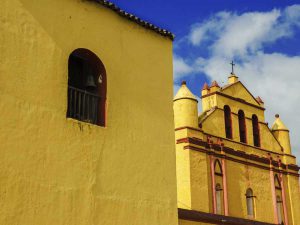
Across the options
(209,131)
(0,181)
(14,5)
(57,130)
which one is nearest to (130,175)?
(57,130)

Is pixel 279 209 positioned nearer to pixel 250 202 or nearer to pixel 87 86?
pixel 250 202

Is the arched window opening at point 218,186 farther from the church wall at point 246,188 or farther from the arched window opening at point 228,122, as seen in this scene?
the arched window opening at point 228,122

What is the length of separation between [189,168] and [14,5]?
11.8 metres

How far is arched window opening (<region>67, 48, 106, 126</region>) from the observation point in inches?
344

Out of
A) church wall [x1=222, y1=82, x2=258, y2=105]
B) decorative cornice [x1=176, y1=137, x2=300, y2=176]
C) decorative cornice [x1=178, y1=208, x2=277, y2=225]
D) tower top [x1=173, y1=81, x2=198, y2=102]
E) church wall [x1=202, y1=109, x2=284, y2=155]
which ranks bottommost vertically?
decorative cornice [x1=178, y1=208, x2=277, y2=225]

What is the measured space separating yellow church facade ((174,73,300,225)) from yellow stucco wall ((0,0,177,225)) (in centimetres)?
848

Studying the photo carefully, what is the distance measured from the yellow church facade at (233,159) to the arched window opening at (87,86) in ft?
30.7

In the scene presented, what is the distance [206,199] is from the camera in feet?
61.9

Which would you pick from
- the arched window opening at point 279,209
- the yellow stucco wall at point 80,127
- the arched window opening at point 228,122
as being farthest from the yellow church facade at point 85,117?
the arched window opening at point 279,209

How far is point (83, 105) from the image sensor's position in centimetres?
880

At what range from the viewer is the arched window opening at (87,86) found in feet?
28.7

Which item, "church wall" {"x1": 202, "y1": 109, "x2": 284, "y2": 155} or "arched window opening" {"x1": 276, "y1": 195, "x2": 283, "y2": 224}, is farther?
"arched window opening" {"x1": 276, "y1": 195, "x2": 283, "y2": 224}

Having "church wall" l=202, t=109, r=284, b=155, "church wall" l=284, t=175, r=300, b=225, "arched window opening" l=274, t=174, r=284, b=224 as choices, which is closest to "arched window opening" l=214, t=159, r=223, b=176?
"church wall" l=202, t=109, r=284, b=155

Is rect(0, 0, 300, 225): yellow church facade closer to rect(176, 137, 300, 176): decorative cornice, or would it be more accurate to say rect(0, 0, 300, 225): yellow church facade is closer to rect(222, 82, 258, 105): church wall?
rect(176, 137, 300, 176): decorative cornice
